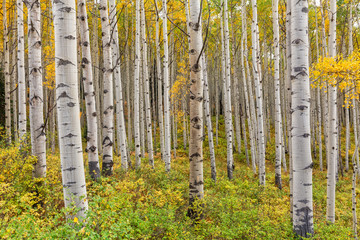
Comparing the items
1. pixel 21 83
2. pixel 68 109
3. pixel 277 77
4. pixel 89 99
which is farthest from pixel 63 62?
pixel 277 77

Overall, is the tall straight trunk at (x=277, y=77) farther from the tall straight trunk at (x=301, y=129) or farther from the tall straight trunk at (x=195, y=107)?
the tall straight trunk at (x=195, y=107)

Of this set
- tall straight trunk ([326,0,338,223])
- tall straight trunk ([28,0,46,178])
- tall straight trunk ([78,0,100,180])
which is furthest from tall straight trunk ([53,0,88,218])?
tall straight trunk ([326,0,338,223])

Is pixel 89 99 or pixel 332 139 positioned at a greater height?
pixel 89 99

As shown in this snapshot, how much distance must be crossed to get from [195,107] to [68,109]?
2.25m

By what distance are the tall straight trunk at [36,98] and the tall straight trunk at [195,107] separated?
292cm

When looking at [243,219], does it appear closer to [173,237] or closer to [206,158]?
[173,237]

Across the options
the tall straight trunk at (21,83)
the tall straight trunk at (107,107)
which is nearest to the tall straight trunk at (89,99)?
the tall straight trunk at (107,107)

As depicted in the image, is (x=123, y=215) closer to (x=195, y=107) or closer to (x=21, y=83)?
(x=195, y=107)

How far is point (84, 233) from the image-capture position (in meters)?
2.23

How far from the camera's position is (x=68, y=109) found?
2.44 m

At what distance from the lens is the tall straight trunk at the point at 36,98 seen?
429cm

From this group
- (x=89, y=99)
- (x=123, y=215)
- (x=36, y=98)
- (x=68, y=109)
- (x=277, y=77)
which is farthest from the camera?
(x=277, y=77)

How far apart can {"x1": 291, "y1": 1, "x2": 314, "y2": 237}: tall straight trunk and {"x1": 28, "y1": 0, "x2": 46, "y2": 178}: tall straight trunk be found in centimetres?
461

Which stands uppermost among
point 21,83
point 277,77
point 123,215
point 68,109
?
point 277,77
